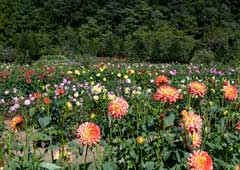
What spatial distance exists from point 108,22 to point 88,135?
28354 mm

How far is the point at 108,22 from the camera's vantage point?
29875 millimetres

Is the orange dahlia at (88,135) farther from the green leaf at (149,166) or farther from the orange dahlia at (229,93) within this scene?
the orange dahlia at (229,93)

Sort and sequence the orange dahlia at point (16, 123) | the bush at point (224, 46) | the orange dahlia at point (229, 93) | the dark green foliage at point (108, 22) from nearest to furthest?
1. the orange dahlia at point (16, 123)
2. the orange dahlia at point (229, 93)
3. the bush at point (224, 46)
4. the dark green foliage at point (108, 22)

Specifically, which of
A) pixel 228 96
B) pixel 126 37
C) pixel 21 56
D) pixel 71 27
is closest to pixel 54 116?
pixel 228 96

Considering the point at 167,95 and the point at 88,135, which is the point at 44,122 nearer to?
the point at 88,135

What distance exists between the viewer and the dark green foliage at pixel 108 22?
26.4m

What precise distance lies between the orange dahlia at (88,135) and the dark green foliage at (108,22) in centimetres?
2230

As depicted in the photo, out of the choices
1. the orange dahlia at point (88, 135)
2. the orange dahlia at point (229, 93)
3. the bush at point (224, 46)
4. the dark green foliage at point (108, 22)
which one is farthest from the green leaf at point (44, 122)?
the dark green foliage at point (108, 22)

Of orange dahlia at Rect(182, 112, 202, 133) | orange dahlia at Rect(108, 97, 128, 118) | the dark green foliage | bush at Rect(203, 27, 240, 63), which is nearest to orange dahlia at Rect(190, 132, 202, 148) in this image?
orange dahlia at Rect(182, 112, 202, 133)

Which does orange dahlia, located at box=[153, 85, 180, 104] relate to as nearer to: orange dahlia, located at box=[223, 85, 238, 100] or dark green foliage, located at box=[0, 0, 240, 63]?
orange dahlia, located at box=[223, 85, 238, 100]

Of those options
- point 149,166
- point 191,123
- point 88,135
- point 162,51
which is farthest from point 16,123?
point 162,51

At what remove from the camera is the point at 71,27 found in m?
29.7

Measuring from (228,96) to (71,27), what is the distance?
1096 inches

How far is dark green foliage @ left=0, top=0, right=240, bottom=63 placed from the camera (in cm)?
2641
